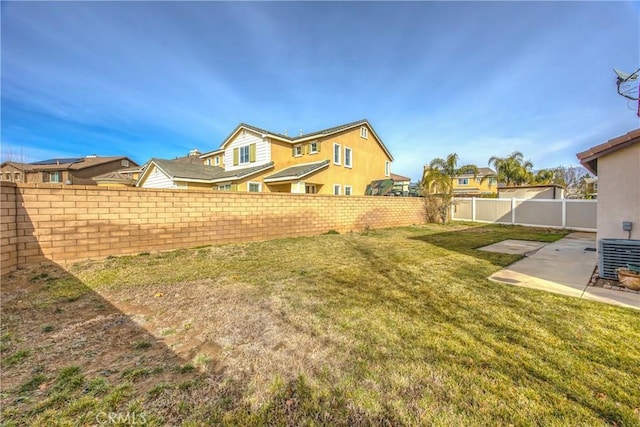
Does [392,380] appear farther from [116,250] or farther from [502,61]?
[502,61]

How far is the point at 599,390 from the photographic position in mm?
2104

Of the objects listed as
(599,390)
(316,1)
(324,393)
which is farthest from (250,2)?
(599,390)

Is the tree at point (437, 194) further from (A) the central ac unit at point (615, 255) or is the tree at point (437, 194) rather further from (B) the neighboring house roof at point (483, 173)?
(B) the neighboring house roof at point (483, 173)

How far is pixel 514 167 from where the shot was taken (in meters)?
33.4

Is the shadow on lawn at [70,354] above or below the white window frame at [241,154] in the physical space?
below

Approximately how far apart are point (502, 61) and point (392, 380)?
49.0 feet

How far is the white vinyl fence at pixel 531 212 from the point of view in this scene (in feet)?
47.8

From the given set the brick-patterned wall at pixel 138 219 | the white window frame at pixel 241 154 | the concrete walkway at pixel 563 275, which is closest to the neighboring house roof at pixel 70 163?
the white window frame at pixel 241 154

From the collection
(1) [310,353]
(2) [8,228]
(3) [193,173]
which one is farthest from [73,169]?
(1) [310,353]

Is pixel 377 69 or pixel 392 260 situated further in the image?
pixel 377 69

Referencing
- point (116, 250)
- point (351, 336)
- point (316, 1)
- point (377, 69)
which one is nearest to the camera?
point (351, 336)

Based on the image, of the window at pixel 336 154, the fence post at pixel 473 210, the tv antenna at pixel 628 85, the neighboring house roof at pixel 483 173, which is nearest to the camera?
the tv antenna at pixel 628 85

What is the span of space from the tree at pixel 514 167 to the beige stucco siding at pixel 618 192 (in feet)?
112

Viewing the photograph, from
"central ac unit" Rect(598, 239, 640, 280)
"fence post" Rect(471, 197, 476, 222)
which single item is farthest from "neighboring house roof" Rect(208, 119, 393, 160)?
"central ac unit" Rect(598, 239, 640, 280)
